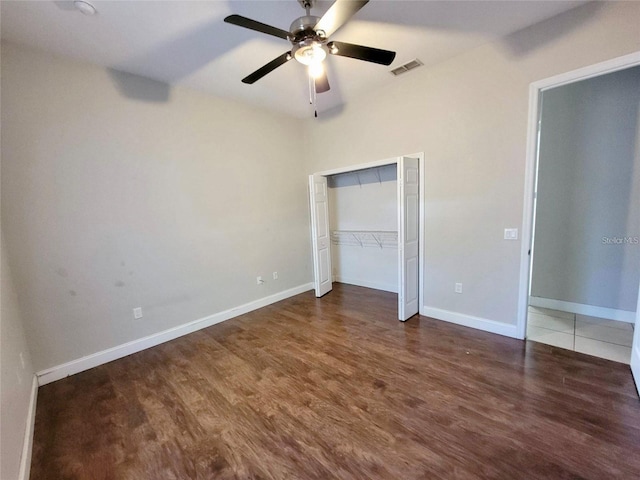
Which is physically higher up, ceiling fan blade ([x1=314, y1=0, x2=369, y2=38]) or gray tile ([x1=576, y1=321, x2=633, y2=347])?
ceiling fan blade ([x1=314, y1=0, x2=369, y2=38])

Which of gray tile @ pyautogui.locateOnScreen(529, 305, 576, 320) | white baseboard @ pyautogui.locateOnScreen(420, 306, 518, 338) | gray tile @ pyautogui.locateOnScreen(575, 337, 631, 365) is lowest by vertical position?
gray tile @ pyautogui.locateOnScreen(529, 305, 576, 320)

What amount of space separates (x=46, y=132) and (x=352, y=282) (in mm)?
4507

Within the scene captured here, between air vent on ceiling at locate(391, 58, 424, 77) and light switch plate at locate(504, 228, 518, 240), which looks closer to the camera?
light switch plate at locate(504, 228, 518, 240)

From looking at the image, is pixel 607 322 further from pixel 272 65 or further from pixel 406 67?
pixel 272 65

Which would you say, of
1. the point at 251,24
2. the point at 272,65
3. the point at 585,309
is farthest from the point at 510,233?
the point at 251,24

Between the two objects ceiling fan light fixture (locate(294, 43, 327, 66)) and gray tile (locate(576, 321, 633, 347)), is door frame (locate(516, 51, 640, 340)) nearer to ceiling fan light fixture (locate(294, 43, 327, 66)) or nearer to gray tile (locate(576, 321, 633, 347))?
gray tile (locate(576, 321, 633, 347))

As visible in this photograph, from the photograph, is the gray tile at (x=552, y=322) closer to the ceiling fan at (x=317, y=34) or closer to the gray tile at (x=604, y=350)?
the gray tile at (x=604, y=350)

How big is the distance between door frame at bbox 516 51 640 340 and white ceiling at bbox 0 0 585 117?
0.54 metres

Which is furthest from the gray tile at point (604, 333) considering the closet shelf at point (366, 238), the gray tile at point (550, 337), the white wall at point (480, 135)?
the closet shelf at point (366, 238)

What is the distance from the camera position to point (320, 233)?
14.8 ft

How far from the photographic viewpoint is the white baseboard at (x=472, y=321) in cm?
285

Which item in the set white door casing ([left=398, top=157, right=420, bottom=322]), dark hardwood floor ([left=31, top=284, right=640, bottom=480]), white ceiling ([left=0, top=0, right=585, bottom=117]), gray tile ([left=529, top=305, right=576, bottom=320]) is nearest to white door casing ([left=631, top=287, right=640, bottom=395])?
dark hardwood floor ([left=31, top=284, right=640, bottom=480])

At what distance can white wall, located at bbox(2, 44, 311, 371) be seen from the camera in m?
2.35

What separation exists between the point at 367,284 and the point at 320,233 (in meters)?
1.33
